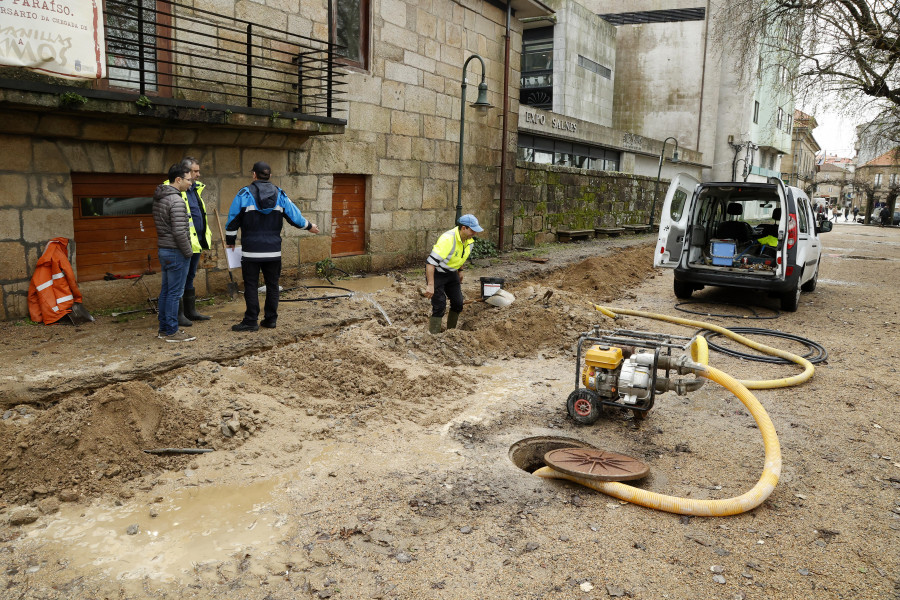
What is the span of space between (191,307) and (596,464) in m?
5.08

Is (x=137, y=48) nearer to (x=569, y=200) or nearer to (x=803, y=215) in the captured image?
(x=803, y=215)

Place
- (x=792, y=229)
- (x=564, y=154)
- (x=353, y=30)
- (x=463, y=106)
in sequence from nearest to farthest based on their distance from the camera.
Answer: (x=792, y=229) < (x=353, y=30) < (x=463, y=106) < (x=564, y=154)

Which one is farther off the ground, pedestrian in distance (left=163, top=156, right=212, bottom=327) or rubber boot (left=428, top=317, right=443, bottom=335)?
pedestrian in distance (left=163, top=156, right=212, bottom=327)

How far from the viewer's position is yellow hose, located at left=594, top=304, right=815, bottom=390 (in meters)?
6.13

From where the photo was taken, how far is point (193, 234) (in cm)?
679

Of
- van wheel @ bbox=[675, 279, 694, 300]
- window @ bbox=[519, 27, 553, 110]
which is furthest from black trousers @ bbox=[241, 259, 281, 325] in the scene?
window @ bbox=[519, 27, 553, 110]

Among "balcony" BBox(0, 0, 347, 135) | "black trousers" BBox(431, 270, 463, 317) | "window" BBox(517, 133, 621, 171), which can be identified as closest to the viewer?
"balcony" BBox(0, 0, 347, 135)

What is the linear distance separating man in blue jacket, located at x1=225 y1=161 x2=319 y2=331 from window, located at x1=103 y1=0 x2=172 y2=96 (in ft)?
5.75

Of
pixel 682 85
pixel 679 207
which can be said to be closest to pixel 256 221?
pixel 679 207

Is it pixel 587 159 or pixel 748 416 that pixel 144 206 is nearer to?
pixel 748 416

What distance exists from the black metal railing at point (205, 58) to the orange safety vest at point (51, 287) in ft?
6.79

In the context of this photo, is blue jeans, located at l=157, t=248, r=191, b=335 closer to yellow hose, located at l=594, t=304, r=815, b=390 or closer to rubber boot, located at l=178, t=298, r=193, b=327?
rubber boot, located at l=178, t=298, r=193, b=327

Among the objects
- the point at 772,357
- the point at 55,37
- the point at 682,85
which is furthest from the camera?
the point at 682,85

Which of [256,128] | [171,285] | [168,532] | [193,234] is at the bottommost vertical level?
[168,532]
